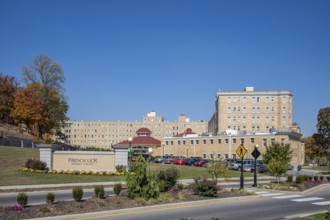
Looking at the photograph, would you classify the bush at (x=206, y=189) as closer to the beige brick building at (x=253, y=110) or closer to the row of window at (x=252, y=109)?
the beige brick building at (x=253, y=110)

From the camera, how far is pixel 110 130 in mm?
187250

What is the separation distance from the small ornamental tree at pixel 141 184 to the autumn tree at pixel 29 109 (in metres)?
59.0

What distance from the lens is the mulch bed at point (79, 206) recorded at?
46.3 feet

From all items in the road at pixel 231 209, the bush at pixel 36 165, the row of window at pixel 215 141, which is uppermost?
the row of window at pixel 215 141

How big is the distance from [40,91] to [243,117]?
68.0 meters

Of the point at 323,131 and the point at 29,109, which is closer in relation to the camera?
the point at 323,131

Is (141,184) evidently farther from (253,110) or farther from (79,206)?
(253,110)

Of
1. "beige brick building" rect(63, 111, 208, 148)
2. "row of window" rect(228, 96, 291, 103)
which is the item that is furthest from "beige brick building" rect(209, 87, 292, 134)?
"beige brick building" rect(63, 111, 208, 148)

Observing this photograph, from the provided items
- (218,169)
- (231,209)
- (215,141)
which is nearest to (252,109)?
(215,141)

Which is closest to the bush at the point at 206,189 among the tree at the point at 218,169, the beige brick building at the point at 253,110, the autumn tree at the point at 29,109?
the tree at the point at 218,169

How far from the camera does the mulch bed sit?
14.1 metres

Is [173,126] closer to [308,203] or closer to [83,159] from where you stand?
[83,159]

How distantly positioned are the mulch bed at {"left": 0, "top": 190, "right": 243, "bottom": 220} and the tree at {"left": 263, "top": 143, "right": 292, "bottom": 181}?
11897 millimetres

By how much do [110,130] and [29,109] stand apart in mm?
114715
